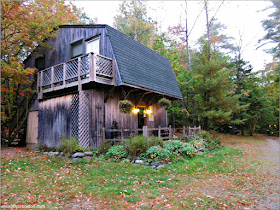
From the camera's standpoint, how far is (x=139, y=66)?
431 inches

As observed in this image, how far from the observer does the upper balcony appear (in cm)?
819

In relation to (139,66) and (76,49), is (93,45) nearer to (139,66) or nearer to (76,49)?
(76,49)

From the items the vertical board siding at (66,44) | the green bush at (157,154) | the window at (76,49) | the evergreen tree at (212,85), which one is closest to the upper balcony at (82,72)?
the vertical board siding at (66,44)

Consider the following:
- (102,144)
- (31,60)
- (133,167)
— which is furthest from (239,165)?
(31,60)

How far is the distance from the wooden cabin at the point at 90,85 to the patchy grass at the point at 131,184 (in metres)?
2.40

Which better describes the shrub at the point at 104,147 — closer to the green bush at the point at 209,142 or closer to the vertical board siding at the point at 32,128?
the vertical board siding at the point at 32,128

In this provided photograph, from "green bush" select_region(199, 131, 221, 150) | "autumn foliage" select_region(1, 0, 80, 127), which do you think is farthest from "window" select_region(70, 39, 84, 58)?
"green bush" select_region(199, 131, 221, 150)

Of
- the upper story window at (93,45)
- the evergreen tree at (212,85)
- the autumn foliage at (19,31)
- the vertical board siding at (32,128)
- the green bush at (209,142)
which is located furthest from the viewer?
the evergreen tree at (212,85)

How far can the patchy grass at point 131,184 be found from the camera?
4.07 m

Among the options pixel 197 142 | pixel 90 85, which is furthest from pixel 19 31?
pixel 197 142

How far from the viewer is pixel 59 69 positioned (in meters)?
10.1

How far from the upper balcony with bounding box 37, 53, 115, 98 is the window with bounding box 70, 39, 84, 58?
4.11 ft

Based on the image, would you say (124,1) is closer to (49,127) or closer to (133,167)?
(49,127)

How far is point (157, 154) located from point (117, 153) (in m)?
1.77
